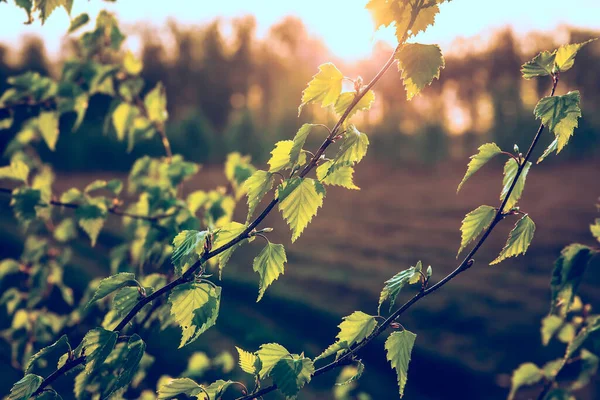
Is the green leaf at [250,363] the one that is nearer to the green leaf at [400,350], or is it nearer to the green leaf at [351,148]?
the green leaf at [400,350]

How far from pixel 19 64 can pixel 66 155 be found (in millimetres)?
13010

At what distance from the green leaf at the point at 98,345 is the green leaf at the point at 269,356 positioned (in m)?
0.32

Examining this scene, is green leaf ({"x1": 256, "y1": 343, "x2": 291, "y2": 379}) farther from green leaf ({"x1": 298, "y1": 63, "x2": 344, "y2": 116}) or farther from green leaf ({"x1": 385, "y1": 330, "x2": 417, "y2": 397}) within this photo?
green leaf ({"x1": 298, "y1": 63, "x2": 344, "y2": 116})

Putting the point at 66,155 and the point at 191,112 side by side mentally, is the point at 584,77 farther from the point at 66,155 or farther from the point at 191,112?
the point at 66,155

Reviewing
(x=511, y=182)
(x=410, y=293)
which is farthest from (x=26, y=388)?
(x=410, y=293)

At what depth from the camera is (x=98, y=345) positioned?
1070mm

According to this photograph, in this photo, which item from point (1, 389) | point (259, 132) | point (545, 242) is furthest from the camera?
point (259, 132)

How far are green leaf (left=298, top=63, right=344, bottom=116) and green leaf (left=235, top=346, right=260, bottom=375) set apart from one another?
578 millimetres

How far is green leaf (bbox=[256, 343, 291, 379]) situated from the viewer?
1.17 m

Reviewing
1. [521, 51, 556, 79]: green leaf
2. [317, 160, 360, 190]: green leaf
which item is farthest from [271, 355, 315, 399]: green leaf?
[521, 51, 556, 79]: green leaf

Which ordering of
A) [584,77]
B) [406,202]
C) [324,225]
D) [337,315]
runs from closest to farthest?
[337,315] → [324,225] → [406,202] → [584,77]

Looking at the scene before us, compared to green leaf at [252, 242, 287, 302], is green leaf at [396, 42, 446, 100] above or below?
above

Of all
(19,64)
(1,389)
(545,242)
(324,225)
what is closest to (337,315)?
(1,389)

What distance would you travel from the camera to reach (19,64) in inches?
1661
